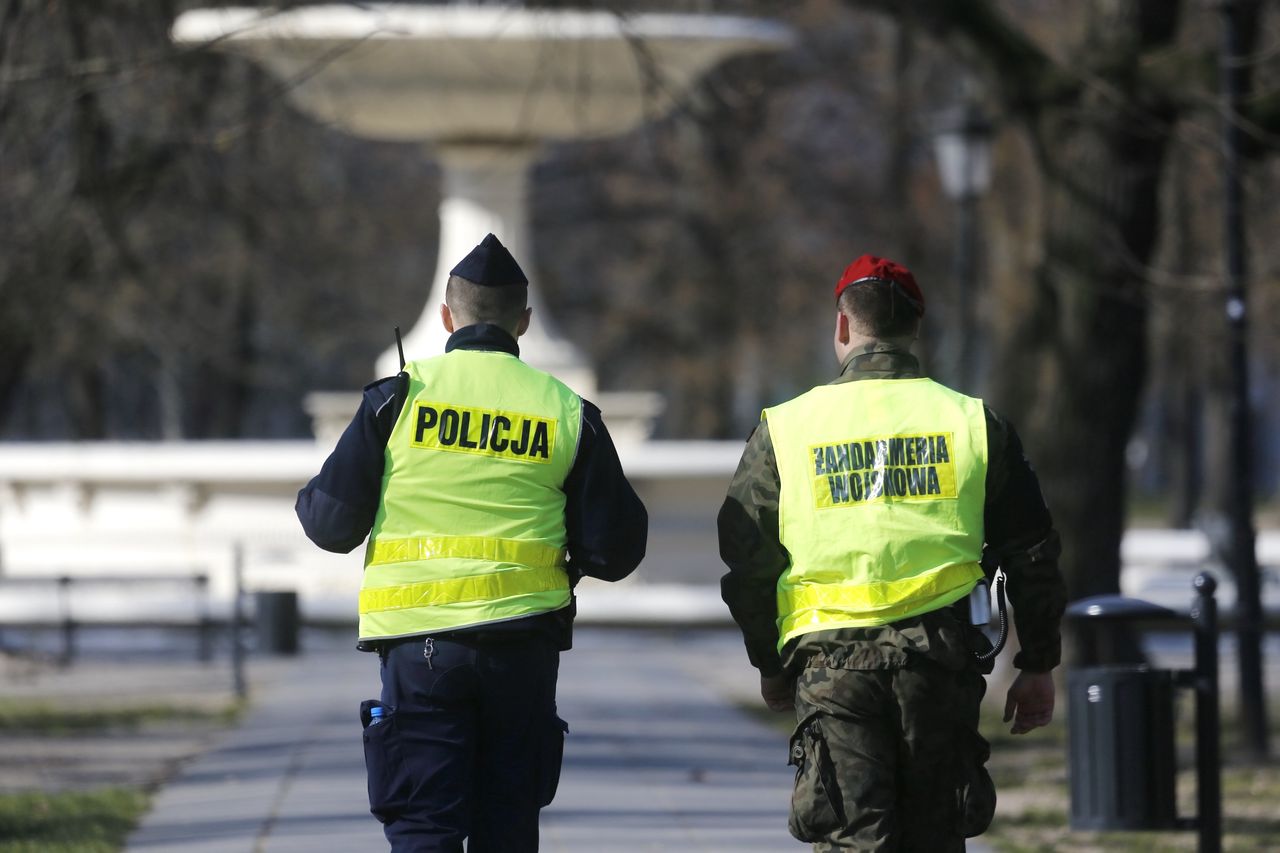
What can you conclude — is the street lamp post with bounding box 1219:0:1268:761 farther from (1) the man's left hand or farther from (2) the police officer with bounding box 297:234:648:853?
(2) the police officer with bounding box 297:234:648:853

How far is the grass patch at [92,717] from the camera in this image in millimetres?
11844

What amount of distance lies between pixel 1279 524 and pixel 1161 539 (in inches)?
772

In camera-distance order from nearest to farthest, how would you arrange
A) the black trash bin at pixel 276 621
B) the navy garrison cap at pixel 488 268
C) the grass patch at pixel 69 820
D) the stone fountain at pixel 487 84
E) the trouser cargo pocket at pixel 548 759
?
the trouser cargo pocket at pixel 548 759 < the navy garrison cap at pixel 488 268 < the grass patch at pixel 69 820 < the stone fountain at pixel 487 84 < the black trash bin at pixel 276 621

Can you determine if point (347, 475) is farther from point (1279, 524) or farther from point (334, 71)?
point (1279, 524)

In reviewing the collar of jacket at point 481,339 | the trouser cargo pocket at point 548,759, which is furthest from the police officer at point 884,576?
the collar of jacket at point 481,339

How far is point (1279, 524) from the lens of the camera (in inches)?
1571

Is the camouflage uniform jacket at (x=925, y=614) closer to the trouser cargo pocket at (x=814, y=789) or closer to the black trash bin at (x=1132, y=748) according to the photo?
the trouser cargo pocket at (x=814, y=789)

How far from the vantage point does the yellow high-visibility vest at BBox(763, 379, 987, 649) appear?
15.4ft

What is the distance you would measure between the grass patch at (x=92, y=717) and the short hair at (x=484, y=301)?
723cm

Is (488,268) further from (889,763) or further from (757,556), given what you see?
(889,763)

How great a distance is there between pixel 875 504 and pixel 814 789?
642 mm

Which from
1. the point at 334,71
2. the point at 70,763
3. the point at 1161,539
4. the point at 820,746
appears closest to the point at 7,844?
the point at 70,763

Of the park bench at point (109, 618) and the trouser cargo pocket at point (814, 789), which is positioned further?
the park bench at point (109, 618)

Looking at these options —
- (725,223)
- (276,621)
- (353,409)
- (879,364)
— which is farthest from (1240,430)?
(725,223)
